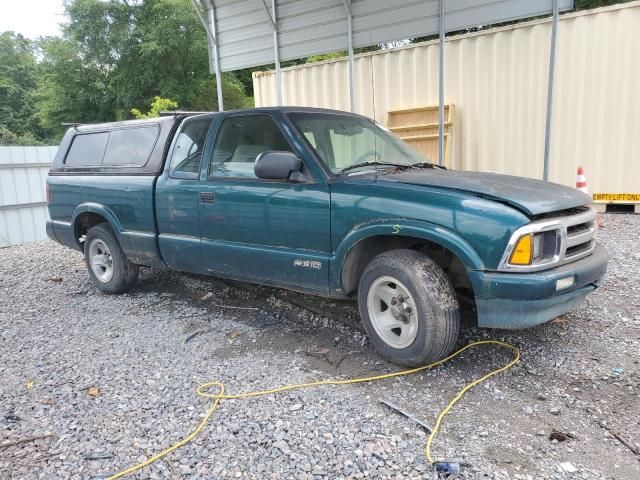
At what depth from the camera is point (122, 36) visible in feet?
95.6

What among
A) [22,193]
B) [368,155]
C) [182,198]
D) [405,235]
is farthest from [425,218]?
[22,193]

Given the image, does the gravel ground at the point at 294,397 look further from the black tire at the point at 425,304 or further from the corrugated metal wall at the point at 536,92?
the corrugated metal wall at the point at 536,92

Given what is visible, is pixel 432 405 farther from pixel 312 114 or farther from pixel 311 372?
pixel 312 114

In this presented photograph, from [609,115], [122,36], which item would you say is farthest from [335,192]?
[122,36]

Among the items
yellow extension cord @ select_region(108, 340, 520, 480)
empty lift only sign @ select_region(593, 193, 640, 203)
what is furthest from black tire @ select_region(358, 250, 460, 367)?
empty lift only sign @ select_region(593, 193, 640, 203)

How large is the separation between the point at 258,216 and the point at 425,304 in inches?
62.4

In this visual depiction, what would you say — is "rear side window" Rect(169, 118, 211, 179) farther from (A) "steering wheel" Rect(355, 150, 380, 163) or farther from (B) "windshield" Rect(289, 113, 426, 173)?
(A) "steering wheel" Rect(355, 150, 380, 163)

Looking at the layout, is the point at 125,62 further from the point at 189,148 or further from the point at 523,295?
the point at 523,295

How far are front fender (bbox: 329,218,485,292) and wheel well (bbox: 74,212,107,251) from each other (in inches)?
132

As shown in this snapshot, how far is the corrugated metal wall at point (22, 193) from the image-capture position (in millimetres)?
11227

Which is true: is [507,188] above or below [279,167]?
below

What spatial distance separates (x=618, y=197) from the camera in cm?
801

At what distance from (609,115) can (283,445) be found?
7636mm

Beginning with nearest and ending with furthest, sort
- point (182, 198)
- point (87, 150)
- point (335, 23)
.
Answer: point (182, 198) < point (87, 150) < point (335, 23)
